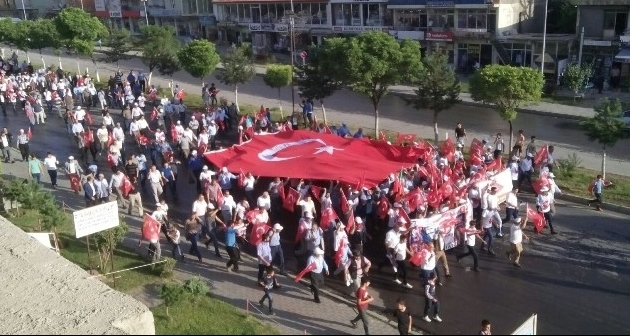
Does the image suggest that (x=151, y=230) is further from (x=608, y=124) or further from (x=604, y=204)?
(x=608, y=124)

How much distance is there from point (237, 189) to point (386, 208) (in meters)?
5.19

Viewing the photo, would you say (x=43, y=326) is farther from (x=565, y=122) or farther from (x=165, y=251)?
(x=565, y=122)

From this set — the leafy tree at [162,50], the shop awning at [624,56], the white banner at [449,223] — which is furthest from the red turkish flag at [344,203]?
the shop awning at [624,56]

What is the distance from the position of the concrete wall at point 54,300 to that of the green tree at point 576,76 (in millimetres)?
27636

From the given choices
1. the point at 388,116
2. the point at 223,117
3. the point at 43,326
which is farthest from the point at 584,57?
the point at 43,326

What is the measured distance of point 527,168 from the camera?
19609 mm

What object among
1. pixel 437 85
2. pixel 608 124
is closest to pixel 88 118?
pixel 437 85

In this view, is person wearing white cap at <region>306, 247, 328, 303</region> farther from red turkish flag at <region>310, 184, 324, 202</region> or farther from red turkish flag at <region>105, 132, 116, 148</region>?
red turkish flag at <region>105, 132, 116, 148</region>

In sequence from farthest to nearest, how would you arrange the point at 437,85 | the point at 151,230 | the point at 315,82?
the point at 315,82, the point at 437,85, the point at 151,230

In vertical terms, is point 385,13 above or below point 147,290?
above

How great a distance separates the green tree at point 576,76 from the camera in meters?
33.2

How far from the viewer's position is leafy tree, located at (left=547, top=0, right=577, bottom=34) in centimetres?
4138

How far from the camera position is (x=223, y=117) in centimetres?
2678

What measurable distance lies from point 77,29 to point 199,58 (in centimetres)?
1197
